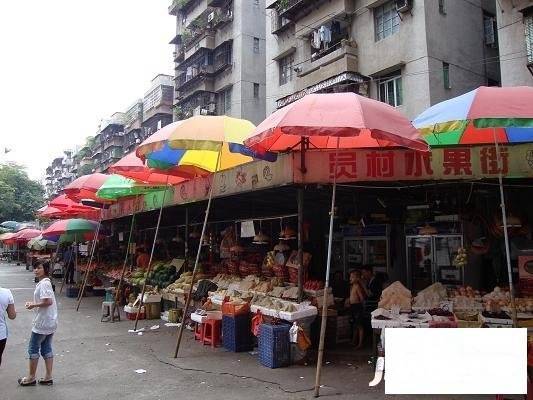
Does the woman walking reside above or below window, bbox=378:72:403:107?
below

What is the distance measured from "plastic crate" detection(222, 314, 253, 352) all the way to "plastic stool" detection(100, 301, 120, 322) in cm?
466

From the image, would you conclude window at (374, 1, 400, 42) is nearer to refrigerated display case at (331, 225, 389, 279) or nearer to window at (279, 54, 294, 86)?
window at (279, 54, 294, 86)

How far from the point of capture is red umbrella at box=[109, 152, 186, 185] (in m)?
10.3

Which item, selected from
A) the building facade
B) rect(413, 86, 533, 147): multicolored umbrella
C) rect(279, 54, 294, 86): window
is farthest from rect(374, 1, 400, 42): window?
the building facade

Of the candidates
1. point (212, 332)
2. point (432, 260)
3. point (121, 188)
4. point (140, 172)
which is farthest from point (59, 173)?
point (212, 332)

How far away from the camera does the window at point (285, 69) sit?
78.0ft

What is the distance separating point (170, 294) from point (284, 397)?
6739 mm

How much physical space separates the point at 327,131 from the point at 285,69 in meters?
19.1

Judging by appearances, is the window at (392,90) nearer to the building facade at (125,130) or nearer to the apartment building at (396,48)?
the apartment building at (396,48)

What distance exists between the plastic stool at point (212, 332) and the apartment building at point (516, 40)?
440 inches

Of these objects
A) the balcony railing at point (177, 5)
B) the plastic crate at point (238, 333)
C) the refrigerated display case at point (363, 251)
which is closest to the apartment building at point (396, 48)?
the refrigerated display case at point (363, 251)

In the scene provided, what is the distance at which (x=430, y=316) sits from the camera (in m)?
7.16

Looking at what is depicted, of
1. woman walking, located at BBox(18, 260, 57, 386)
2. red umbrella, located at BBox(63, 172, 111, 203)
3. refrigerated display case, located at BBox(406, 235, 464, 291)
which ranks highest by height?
red umbrella, located at BBox(63, 172, 111, 203)

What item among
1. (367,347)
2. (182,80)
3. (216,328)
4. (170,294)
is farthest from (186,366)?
(182,80)
